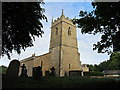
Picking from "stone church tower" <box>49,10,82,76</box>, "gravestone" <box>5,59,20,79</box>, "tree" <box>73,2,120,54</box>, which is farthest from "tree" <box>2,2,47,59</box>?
"stone church tower" <box>49,10,82,76</box>

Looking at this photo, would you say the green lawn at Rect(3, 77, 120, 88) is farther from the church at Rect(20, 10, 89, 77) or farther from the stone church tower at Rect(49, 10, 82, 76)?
the church at Rect(20, 10, 89, 77)

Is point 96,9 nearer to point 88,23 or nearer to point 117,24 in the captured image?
point 88,23

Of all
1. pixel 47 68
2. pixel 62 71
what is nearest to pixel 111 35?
pixel 62 71

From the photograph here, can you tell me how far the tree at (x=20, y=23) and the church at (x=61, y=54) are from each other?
25.2 meters

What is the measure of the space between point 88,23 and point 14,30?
628cm

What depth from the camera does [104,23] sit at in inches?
415

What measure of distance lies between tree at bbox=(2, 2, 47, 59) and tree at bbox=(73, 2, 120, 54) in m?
3.47

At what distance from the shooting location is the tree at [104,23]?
962 cm

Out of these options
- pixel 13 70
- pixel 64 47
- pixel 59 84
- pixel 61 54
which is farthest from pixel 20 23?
pixel 64 47

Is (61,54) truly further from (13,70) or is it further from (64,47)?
(13,70)

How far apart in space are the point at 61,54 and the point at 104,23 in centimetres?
2971

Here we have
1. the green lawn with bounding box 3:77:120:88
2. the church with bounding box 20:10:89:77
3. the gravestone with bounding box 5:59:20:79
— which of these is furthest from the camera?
the church with bounding box 20:10:89:77

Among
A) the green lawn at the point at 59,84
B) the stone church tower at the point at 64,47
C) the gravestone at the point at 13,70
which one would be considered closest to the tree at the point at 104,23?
the green lawn at the point at 59,84

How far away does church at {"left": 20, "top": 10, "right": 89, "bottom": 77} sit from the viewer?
3978 cm
